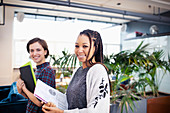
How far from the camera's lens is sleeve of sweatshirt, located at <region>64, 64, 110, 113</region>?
28.0 inches

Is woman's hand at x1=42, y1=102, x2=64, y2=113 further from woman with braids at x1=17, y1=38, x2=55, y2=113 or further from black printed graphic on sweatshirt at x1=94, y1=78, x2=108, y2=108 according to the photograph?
woman with braids at x1=17, y1=38, x2=55, y2=113

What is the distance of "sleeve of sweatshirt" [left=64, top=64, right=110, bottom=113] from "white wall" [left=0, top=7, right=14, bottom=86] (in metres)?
5.11

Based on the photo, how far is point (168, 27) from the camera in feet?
16.6

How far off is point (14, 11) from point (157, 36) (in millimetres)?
5406

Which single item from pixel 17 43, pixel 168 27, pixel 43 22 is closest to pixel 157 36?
pixel 168 27

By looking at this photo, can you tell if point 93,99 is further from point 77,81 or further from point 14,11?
point 14,11

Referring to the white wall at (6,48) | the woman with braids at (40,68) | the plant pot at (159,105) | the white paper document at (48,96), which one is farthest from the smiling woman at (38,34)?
the white paper document at (48,96)

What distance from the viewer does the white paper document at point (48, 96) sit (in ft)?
2.51

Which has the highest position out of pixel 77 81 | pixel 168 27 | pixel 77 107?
pixel 168 27

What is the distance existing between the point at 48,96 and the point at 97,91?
294 millimetres

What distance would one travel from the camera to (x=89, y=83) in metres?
0.75

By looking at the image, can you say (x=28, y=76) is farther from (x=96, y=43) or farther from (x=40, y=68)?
(x=96, y=43)

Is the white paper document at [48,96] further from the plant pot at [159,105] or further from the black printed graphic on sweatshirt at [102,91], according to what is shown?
the plant pot at [159,105]

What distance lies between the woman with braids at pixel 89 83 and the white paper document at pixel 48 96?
0.04 metres
